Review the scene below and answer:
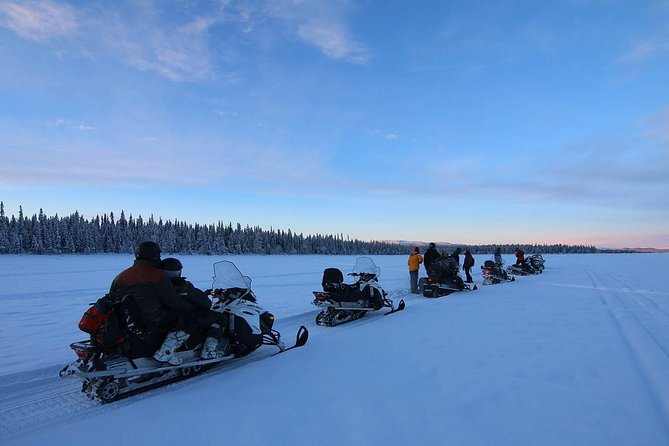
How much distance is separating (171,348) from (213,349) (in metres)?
0.61

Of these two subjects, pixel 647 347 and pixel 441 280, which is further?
pixel 441 280

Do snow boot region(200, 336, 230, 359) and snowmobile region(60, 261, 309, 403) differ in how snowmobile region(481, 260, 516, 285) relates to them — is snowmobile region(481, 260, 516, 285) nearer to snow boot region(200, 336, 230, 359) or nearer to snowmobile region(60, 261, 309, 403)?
snowmobile region(60, 261, 309, 403)

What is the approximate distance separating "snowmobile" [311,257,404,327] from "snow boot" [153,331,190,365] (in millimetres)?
3783

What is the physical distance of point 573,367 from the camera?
445 cm

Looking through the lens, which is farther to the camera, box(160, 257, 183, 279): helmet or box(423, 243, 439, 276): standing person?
box(423, 243, 439, 276): standing person

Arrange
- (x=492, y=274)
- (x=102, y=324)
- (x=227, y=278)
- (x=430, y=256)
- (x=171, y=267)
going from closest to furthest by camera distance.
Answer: (x=102, y=324), (x=171, y=267), (x=227, y=278), (x=430, y=256), (x=492, y=274)

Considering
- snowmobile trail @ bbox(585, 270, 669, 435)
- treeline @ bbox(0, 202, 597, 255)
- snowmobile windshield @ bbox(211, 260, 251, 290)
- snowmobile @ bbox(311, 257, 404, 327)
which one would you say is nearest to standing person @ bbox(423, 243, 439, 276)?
snowmobile @ bbox(311, 257, 404, 327)

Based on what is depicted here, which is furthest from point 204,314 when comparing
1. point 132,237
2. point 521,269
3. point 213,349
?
point 132,237

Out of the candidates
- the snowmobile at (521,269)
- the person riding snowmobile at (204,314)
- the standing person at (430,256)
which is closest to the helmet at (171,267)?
the person riding snowmobile at (204,314)

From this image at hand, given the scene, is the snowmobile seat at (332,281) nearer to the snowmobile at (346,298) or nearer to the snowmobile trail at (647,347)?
the snowmobile at (346,298)

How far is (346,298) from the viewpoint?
8469 millimetres

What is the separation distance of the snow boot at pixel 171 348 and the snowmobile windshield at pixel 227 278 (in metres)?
1.23

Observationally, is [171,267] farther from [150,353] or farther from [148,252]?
[150,353]

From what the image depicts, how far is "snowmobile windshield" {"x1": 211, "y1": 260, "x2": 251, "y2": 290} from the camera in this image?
588 centimetres
